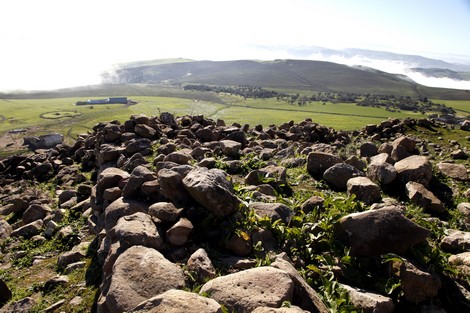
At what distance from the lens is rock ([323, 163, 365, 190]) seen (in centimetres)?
1232

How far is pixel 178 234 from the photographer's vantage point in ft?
25.9

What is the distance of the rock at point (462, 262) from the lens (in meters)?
7.27

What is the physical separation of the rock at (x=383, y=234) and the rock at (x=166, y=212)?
4.35m

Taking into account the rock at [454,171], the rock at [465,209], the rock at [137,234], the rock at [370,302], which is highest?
the rock at [137,234]

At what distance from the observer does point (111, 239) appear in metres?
8.38

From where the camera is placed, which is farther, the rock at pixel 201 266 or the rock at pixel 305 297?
the rock at pixel 201 266

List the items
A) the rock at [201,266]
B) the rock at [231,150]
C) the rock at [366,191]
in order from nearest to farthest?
the rock at [201,266], the rock at [366,191], the rock at [231,150]

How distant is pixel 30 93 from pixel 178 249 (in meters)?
215

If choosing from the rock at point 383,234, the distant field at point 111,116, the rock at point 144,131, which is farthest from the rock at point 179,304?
the distant field at point 111,116

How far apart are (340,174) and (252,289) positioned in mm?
7948

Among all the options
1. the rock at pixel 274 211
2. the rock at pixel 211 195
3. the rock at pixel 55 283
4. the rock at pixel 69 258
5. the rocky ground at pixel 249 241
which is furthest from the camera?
the rock at pixel 69 258

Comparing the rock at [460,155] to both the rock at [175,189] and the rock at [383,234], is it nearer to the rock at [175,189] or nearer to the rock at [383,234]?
the rock at [383,234]

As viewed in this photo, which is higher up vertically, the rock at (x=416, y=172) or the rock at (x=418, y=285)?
the rock at (x=416, y=172)

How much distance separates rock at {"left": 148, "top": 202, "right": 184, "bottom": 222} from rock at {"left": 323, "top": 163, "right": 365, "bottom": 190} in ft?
22.0
